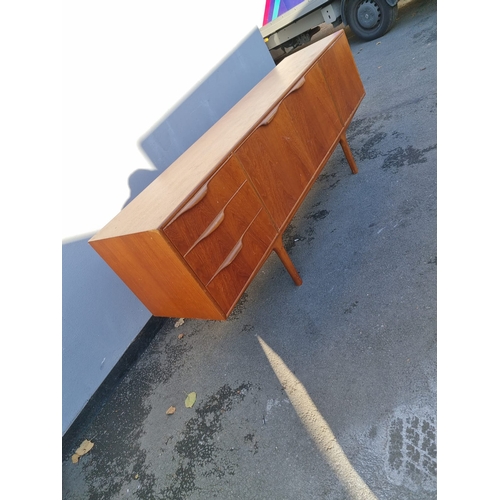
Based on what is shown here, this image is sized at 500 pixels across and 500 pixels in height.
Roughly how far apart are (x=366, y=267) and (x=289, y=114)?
1098 millimetres

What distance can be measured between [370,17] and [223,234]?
552cm

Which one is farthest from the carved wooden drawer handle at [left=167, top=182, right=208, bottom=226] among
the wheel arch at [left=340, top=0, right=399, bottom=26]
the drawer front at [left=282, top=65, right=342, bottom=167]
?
the wheel arch at [left=340, top=0, right=399, bottom=26]

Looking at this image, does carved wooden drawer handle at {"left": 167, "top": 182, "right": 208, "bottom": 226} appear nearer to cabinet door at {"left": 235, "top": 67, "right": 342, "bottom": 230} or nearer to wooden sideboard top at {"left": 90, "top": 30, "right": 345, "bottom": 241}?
wooden sideboard top at {"left": 90, "top": 30, "right": 345, "bottom": 241}

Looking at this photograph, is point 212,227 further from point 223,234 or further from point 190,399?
point 190,399

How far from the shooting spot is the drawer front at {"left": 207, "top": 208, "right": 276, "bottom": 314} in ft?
6.40

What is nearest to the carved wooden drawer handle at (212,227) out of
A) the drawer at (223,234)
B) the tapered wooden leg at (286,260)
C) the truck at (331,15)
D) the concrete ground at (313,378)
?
the drawer at (223,234)

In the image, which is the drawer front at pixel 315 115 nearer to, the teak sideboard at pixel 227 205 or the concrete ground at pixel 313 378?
the teak sideboard at pixel 227 205

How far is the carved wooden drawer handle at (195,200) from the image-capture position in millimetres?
1749

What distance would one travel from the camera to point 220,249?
1.94 m

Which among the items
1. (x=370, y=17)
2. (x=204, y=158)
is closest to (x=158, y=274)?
(x=204, y=158)

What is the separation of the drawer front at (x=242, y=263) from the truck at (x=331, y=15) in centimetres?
480

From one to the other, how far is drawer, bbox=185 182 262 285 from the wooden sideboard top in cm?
20

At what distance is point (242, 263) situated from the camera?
6.81 ft
